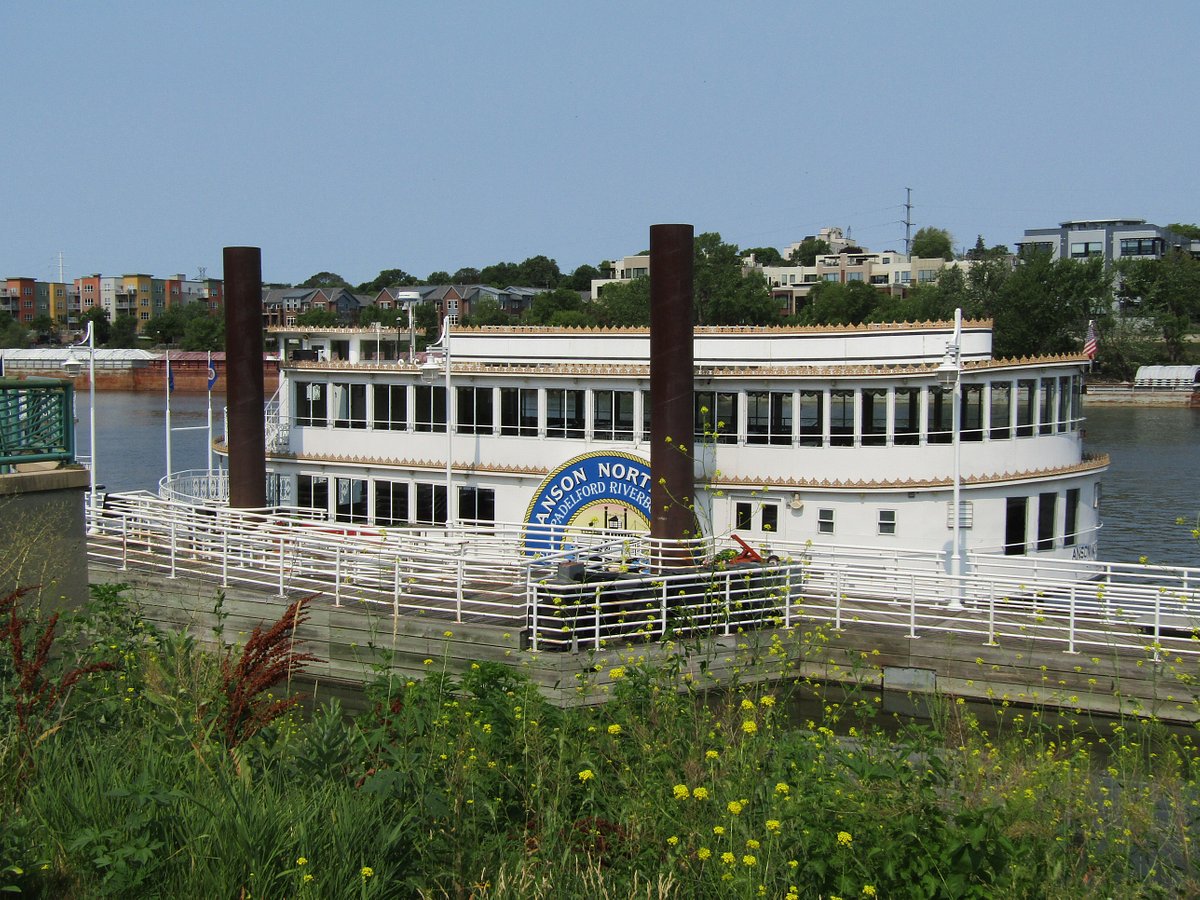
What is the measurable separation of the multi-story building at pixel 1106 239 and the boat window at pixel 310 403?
12082 centimetres

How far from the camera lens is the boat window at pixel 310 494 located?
24.7 m

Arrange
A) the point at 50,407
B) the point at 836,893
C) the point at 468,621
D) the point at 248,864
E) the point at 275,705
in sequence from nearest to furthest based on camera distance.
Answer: the point at 248,864
the point at 836,893
the point at 275,705
the point at 50,407
the point at 468,621

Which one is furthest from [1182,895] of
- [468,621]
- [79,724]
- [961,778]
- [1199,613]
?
[468,621]

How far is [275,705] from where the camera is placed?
7.47 meters

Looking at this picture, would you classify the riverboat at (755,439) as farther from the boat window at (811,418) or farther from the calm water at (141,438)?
the calm water at (141,438)

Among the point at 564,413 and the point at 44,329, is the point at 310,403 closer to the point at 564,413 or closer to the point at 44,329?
the point at 564,413

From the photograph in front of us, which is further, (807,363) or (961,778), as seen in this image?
(807,363)

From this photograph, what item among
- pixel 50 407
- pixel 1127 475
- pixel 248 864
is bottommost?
pixel 1127 475

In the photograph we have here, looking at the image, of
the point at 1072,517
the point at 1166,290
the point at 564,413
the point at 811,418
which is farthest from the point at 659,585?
the point at 1166,290

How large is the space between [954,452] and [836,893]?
1325cm

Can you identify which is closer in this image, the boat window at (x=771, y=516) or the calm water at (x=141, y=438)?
the boat window at (x=771, y=516)

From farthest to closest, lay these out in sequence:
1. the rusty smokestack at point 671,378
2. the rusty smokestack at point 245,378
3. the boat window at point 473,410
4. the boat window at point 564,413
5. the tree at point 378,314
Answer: the tree at point 378,314
the rusty smokestack at point 245,378
the boat window at point 473,410
the boat window at point 564,413
the rusty smokestack at point 671,378

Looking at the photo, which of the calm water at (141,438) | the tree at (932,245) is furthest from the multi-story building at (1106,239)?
the calm water at (141,438)

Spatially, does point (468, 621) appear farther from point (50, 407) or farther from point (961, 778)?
point (961, 778)
